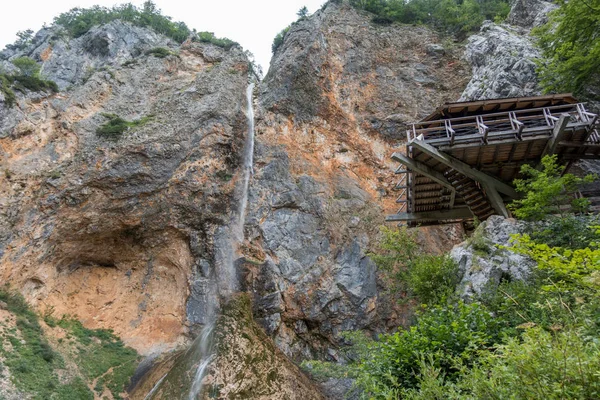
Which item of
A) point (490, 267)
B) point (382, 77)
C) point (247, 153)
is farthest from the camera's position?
point (382, 77)

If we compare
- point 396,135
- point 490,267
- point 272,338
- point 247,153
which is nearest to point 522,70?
point 396,135

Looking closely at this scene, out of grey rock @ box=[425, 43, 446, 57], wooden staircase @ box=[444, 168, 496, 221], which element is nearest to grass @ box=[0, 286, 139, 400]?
wooden staircase @ box=[444, 168, 496, 221]

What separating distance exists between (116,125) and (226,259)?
902 centimetres

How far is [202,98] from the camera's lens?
22.0m

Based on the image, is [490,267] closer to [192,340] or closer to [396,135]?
[192,340]

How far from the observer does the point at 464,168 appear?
11.8 m

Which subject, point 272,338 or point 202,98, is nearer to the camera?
point 272,338

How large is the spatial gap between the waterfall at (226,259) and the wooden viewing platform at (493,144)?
8.49 metres

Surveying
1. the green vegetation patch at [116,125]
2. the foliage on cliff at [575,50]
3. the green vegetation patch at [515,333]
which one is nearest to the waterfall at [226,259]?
the green vegetation patch at [515,333]

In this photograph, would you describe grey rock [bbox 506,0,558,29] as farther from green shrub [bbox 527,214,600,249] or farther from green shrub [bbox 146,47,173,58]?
green shrub [bbox 146,47,173,58]

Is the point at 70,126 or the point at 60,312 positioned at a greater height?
the point at 70,126

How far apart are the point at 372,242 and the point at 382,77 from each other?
12.7 meters

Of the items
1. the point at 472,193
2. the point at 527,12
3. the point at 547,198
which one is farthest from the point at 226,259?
the point at 527,12

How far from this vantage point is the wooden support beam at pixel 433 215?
1453 centimetres
